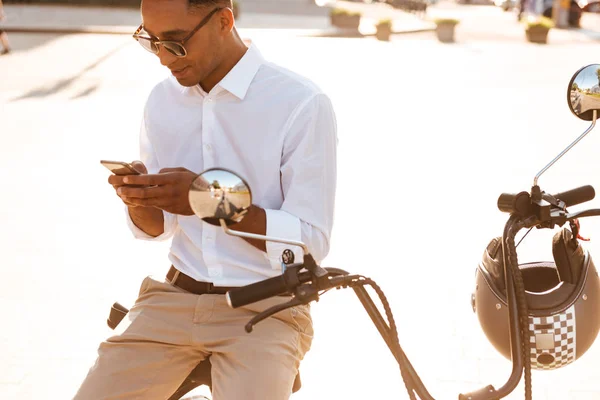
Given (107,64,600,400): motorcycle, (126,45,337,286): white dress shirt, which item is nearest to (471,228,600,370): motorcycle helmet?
(107,64,600,400): motorcycle

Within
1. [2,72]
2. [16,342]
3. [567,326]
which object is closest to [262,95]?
[567,326]

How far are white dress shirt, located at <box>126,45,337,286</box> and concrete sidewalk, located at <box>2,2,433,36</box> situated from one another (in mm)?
17525

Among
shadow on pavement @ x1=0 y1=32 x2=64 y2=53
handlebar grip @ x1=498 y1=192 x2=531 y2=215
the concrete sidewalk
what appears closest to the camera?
handlebar grip @ x1=498 y1=192 x2=531 y2=215

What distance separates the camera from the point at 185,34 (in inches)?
93.7

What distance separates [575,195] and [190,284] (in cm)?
122

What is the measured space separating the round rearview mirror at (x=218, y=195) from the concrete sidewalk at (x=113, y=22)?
18583mm

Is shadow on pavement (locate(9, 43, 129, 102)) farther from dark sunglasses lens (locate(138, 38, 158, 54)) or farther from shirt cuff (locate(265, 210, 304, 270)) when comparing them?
shirt cuff (locate(265, 210, 304, 270))

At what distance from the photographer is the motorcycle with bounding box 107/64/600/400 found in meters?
1.75

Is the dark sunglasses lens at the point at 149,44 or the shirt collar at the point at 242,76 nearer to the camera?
the dark sunglasses lens at the point at 149,44

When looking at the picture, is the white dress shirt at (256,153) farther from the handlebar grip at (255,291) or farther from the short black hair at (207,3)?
the handlebar grip at (255,291)

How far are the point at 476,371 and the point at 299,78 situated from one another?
77.1 inches

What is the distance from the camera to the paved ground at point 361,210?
13.0 feet

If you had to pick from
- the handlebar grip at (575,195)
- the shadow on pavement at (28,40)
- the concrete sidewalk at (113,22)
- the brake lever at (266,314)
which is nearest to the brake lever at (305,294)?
the brake lever at (266,314)

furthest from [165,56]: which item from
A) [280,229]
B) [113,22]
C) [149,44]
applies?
[113,22]
